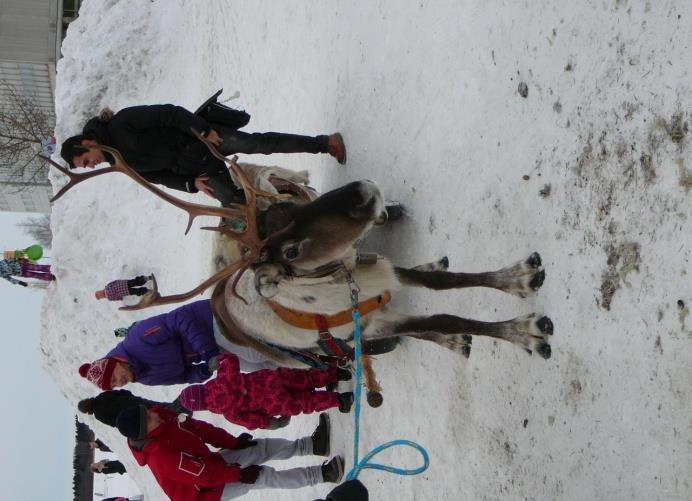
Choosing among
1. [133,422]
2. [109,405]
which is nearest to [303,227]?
[133,422]

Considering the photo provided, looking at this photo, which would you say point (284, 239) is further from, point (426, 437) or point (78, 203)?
point (78, 203)

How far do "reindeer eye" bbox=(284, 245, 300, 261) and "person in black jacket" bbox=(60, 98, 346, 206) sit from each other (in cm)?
152

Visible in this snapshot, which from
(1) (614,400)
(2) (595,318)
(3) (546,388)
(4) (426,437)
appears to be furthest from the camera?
(4) (426,437)

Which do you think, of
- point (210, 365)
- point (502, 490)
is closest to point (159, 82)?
point (210, 365)

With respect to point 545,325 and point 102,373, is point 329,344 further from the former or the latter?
point 102,373

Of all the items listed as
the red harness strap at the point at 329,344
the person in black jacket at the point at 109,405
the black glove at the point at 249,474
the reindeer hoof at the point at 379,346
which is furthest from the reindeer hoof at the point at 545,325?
the person in black jacket at the point at 109,405

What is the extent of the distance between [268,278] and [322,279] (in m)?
0.31

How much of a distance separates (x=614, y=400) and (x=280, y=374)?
247 cm

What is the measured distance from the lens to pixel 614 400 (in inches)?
105

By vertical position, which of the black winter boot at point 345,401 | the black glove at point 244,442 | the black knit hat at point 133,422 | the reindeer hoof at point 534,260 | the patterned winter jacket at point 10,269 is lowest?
the patterned winter jacket at point 10,269

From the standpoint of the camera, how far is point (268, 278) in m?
3.24

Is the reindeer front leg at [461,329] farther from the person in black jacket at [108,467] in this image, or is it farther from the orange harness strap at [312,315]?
the person in black jacket at [108,467]

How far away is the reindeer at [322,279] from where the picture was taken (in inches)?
125

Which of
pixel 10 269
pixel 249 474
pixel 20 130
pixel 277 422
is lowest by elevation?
pixel 10 269
